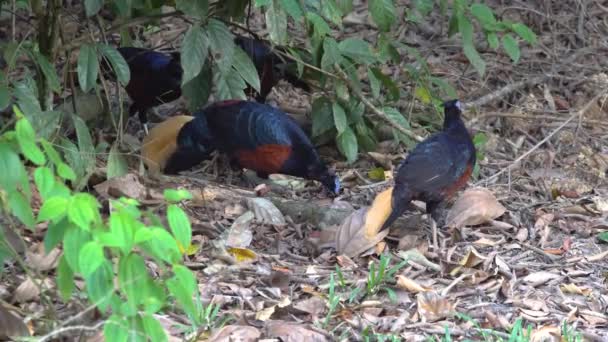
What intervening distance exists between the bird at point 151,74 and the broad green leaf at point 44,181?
3.62 meters

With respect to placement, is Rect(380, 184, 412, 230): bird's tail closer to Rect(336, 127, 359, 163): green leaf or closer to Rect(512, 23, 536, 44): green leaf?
Rect(336, 127, 359, 163): green leaf

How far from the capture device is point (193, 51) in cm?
443

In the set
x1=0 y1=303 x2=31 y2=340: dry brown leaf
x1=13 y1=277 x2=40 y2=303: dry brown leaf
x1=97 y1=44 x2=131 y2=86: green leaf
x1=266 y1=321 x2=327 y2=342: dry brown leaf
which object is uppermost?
x1=97 y1=44 x2=131 y2=86: green leaf

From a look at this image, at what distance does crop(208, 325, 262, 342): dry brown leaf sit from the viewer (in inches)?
130

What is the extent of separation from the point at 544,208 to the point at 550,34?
2780mm

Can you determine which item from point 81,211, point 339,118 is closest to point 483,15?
point 339,118

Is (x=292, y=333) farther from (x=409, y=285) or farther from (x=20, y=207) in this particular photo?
(x=20, y=207)

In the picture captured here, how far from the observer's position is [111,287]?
2328mm

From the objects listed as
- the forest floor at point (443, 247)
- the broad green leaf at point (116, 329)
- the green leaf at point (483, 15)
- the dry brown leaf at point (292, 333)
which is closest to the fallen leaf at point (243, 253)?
the forest floor at point (443, 247)

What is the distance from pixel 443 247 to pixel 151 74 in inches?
92.6

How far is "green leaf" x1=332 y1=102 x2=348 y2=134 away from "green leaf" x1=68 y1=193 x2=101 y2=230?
3101mm

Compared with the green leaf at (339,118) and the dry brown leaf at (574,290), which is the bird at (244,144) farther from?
the dry brown leaf at (574,290)

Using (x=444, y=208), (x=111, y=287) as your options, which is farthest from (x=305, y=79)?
(x=111, y=287)

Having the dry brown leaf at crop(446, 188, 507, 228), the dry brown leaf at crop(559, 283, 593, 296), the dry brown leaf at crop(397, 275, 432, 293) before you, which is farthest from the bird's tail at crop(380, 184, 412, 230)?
the dry brown leaf at crop(559, 283, 593, 296)
